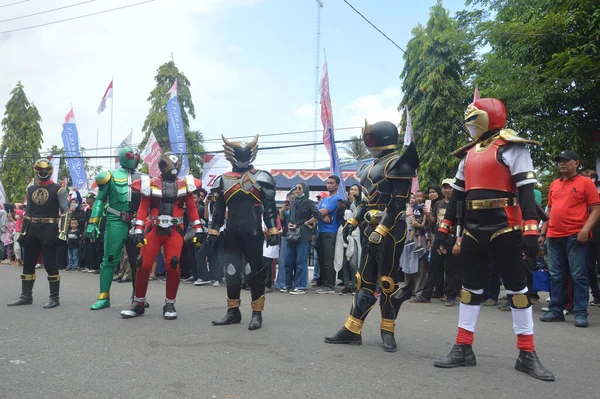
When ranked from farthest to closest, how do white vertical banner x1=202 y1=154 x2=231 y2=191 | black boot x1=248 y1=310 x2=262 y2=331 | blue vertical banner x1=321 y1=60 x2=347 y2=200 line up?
white vertical banner x1=202 y1=154 x2=231 y2=191
blue vertical banner x1=321 y1=60 x2=347 y2=200
black boot x1=248 y1=310 x2=262 y2=331

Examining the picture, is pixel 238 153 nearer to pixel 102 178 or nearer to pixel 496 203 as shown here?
pixel 102 178

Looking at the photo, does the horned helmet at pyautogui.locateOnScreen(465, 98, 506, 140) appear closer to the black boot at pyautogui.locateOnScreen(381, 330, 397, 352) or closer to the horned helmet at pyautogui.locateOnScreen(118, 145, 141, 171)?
the black boot at pyautogui.locateOnScreen(381, 330, 397, 352)

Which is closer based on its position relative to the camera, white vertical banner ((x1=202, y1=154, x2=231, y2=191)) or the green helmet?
the green helmet

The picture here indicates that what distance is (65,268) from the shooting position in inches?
576

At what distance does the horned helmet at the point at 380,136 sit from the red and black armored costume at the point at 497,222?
34.7 inches

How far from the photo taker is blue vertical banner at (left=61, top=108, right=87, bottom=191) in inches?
856

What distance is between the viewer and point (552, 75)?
11852mm

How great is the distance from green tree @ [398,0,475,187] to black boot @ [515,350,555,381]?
1790 centimetres

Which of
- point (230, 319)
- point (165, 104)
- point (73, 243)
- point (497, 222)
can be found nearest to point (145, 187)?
point (230, 319)

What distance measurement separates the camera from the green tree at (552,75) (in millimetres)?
11141

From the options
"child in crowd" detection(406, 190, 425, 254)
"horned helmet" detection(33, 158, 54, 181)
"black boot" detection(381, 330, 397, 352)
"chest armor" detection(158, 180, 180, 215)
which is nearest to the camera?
"black boot" detection(381, 330, 397, 352)

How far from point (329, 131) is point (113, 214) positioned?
5.05 m

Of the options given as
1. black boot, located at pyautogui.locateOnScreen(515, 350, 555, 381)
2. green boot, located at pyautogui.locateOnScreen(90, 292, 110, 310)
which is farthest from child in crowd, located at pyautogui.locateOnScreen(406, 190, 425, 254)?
green boot, located at pyautogui.locateOnScreen(90, 292, 110, 310)

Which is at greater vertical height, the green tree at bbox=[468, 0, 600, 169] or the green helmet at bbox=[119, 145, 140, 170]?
the green tree at bbox=[468, 0, 600, 169]
